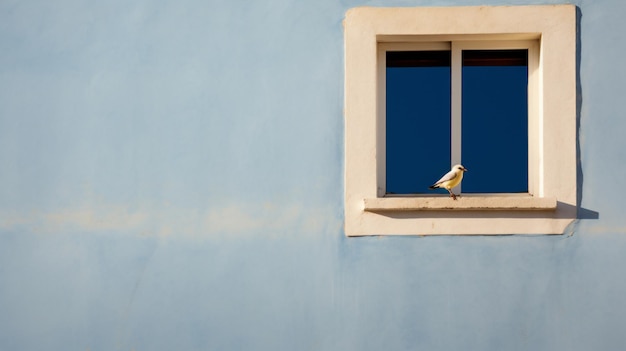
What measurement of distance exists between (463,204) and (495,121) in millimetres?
726

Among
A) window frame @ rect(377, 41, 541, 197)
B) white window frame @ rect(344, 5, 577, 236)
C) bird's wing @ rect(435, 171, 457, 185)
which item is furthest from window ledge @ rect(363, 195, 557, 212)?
window frame @ rect(377, 41, 541, 197)

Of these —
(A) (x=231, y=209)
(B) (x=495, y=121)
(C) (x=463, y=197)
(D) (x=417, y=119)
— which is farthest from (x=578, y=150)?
(A) (x=231, y=209)

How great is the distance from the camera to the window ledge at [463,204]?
178 inches

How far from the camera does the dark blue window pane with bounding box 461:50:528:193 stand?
15.9 ft

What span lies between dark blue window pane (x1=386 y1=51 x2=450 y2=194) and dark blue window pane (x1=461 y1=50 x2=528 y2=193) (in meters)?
0.15

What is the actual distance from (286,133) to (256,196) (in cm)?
47

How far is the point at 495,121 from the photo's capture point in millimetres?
4887

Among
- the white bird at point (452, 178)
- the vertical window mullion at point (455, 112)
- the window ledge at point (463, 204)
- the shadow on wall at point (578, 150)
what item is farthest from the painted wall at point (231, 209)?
the vertical window mullion at point (455, 112)

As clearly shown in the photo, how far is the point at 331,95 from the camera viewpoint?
15.4 feet

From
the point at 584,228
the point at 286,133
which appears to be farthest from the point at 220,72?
the point at 584,228

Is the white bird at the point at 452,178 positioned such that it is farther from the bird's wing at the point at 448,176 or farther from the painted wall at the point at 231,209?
the painted wall at the point at 231,209

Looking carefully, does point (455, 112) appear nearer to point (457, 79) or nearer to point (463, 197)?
point (457, 79)

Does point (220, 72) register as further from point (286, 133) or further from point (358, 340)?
point (358, 340)

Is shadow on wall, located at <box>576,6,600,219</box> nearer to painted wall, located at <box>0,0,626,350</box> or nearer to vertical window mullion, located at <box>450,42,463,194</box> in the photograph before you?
painted wall, located at <box>0,0,626,350</box>
